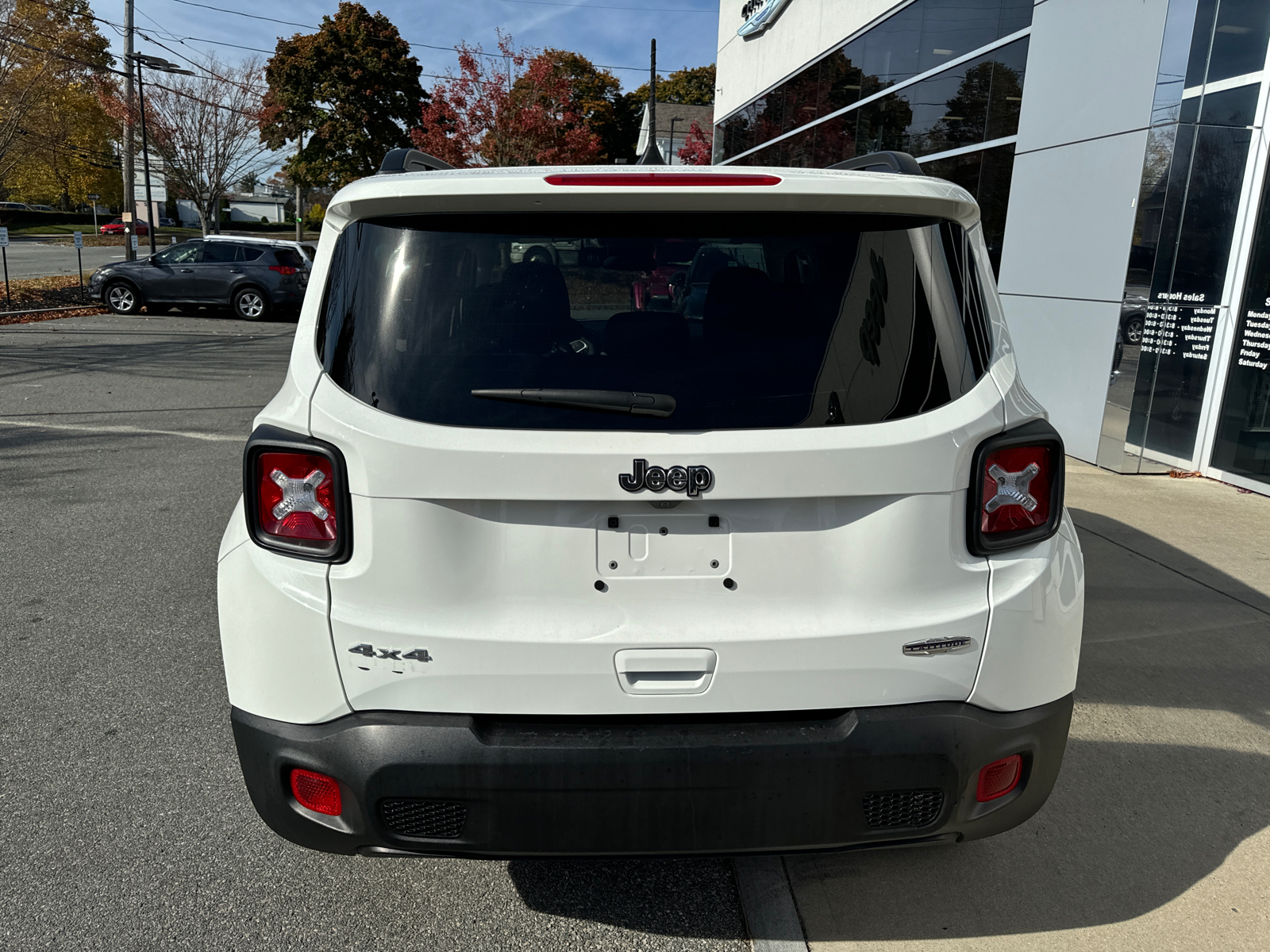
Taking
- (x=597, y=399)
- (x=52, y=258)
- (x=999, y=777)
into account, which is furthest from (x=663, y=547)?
(x=52, y=258)

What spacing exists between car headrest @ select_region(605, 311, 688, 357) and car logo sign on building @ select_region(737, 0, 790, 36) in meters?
18.7

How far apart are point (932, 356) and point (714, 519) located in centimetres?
60

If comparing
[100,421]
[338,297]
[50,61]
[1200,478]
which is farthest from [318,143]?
[338,297]

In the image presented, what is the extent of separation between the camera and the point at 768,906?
2.62 metres

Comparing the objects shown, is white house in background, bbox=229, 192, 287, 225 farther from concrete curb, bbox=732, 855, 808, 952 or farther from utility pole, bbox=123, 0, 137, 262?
concrete curb, bbox=732, 855, 808, 952

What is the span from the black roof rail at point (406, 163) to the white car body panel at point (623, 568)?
573mm

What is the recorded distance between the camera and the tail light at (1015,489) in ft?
6.95

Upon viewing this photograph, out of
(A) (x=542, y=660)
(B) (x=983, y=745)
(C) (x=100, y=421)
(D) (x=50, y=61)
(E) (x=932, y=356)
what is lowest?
(C) (x=100, y=421)

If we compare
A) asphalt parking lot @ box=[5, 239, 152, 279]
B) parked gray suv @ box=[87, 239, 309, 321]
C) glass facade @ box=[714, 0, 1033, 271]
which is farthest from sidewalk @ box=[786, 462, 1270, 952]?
asphalt parking lot @ box=[5, 239, 152, 279]

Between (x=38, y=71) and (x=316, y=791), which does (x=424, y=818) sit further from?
(x=38, y=71)

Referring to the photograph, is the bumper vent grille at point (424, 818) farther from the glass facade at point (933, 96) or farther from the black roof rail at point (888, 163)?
the glass facade at point (933, 96)

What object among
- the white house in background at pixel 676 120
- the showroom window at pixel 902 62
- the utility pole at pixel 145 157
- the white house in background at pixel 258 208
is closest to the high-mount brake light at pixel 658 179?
the showroom window at pixel 902 62

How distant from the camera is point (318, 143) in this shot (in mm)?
48688

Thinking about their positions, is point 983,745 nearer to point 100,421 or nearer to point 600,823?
point 600,823
